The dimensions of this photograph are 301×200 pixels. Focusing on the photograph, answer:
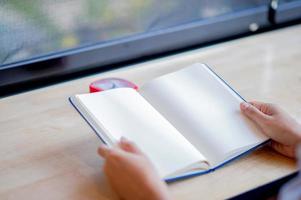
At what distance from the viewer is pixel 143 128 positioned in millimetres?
900

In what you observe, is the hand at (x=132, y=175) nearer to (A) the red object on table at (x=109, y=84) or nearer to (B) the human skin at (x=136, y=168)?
(B) the human skin at (x=136, y=168)

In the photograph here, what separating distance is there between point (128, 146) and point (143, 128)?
0.07 metres

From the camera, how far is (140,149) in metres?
0.84

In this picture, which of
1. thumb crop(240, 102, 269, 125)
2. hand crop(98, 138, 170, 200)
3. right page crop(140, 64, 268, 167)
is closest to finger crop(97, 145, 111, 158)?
hand crop(98, 138, 170, 200)

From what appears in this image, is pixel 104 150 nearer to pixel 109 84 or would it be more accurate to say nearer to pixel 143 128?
pixel 143 128

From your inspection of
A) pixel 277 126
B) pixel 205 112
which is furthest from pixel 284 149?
pixel 205 112

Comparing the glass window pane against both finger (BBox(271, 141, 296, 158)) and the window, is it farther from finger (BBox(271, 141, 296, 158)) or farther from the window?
finger (BBox(271, 141, 296, 158))

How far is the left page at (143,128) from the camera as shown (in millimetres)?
846

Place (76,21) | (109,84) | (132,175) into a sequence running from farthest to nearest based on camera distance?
(76,21)
(109,84)
(132,175)

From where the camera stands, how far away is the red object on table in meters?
1.07

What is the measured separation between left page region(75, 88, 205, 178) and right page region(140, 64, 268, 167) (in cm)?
3

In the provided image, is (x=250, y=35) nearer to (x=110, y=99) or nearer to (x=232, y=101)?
(x=232, y=101)

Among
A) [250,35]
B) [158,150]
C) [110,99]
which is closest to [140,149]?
[158,150]

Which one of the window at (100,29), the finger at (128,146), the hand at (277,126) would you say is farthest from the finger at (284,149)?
the window at (100,29)
